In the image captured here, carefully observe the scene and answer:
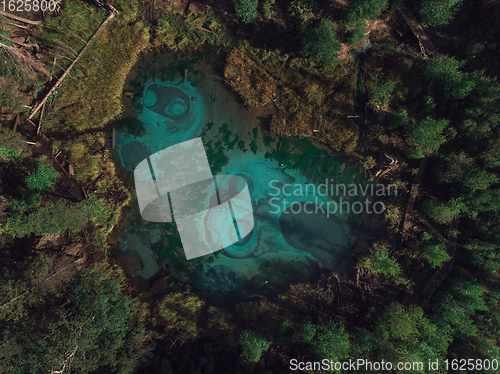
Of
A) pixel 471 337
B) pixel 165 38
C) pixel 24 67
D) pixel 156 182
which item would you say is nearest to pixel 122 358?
pixel 156 182

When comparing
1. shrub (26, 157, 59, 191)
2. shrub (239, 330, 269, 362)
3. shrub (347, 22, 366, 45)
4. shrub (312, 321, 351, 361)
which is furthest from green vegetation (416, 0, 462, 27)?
shrub (26, 157, 59, 191)

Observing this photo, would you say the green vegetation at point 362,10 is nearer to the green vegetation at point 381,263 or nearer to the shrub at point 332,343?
the green vegetation at point 381,263

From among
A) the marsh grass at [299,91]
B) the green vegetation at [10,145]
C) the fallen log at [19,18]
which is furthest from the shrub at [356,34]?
the green vegetation at [10,145]

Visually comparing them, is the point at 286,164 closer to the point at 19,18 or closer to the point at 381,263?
the point at 381,263

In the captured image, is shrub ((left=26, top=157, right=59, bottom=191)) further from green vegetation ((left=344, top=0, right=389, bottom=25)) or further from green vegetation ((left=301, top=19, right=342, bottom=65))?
green vegetation ((left=344, top=0, right=389, bottom=25))

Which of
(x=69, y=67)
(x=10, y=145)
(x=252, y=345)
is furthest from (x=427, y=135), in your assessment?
(x=10, y=145)
